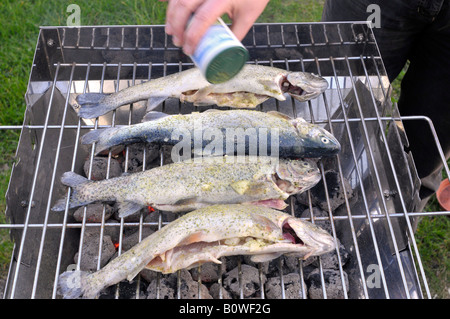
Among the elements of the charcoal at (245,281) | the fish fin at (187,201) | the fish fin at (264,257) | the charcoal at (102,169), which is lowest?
the charcoal at (245,281)

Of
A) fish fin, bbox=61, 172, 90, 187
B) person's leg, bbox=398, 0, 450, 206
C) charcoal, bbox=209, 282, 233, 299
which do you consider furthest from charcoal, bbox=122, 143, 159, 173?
person's leg, bbox=398, 0, 450, 206

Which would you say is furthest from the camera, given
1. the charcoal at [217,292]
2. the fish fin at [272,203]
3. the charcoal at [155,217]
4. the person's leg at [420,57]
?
the person's leg at [420,57]

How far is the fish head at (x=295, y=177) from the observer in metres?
3.05

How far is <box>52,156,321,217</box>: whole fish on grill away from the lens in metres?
2.94

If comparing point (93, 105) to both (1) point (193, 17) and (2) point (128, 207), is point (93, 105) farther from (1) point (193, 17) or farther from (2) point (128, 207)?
(1) point (193, 17)

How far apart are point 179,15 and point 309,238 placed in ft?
4.53

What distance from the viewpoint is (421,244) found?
4355 millimetres

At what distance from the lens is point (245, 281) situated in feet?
9.67

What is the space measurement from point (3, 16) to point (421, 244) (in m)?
5.10

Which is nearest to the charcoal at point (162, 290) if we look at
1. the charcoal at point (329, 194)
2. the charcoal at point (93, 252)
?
the charcoal at point (93, 252)

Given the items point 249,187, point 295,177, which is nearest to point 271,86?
point 295,177

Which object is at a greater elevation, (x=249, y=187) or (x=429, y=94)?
(x=249, y=187)

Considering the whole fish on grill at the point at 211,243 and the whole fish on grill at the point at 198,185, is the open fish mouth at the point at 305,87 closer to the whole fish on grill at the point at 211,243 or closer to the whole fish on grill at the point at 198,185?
the whole fish on grill at the point at 198,185

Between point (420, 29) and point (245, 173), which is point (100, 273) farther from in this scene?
point (420, 29)
